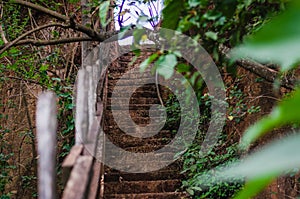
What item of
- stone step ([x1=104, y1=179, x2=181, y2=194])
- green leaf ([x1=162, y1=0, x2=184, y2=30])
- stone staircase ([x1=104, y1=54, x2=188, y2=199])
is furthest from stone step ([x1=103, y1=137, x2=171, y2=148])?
green leaf ([x1=162, y1=0, x2=184, y2=30])

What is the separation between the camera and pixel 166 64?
951 mm

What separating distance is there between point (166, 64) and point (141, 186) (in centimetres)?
253

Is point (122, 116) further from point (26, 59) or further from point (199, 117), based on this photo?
point (26, 59)

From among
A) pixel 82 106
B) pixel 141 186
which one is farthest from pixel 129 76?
pixel 82 106

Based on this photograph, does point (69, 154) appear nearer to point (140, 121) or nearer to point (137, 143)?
point (137, 143)

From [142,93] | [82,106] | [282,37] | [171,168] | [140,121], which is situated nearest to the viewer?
[282,37]

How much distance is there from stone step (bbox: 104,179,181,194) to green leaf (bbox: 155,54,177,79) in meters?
2.46

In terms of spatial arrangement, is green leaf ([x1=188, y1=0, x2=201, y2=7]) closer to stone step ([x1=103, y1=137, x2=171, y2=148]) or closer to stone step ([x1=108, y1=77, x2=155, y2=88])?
stone step ([x1=103, y1=137, x2=171, y2=148])

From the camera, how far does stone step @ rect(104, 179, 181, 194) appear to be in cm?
327

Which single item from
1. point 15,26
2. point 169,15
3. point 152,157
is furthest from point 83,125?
point 15,26

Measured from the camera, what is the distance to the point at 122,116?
14.0 ft

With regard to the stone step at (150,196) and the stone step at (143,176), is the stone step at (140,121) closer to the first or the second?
the stone step at (143,176)

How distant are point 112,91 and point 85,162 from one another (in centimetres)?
357

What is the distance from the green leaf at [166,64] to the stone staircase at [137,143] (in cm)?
238
